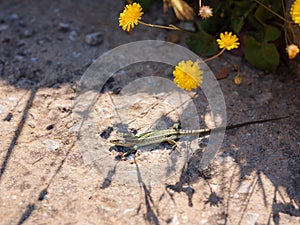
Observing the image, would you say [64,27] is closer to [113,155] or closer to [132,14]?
[132,14]

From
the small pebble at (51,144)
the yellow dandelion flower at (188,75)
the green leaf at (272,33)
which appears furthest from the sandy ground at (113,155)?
the yellow dandelion flower at (188,75)

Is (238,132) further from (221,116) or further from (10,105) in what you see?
(10,105)

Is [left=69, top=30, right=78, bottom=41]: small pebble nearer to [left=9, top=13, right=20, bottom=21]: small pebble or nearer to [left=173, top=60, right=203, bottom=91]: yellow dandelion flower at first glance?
[left=9, top=13, right=20, bottom=21]: small pebble

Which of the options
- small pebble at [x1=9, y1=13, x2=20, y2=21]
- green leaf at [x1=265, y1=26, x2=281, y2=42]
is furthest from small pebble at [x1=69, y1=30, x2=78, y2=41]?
green leaf at [x1=265, y1=26, x2=281, y2=42]

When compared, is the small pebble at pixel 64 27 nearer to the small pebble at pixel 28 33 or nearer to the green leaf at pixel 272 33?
the small pebble at pixel 28 33

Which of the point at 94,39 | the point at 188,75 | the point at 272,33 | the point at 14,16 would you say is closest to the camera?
the point at 188,75

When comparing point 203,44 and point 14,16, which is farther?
point 14,16

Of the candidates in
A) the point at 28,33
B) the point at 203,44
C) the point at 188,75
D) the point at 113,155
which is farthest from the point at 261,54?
the point at 28,33
